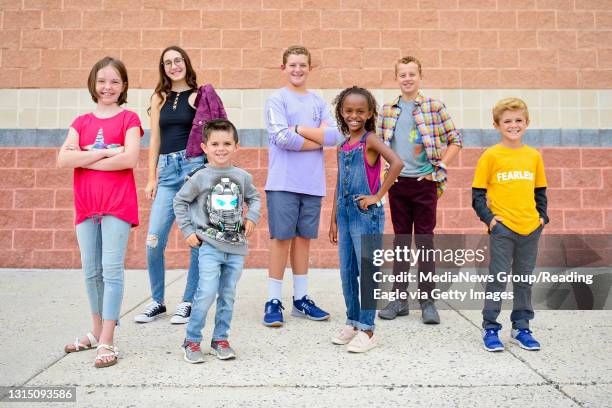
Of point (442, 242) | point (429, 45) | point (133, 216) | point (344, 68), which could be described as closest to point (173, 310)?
point (133, 216)

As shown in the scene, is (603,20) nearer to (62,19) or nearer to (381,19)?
(381,19)

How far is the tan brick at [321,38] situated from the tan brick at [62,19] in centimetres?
268

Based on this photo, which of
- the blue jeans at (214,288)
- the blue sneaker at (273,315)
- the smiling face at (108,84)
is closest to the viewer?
the blue jeans at (214,288)

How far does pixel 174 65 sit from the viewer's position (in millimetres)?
3900

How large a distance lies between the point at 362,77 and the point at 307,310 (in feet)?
10.6

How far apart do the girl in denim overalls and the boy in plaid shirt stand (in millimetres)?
755

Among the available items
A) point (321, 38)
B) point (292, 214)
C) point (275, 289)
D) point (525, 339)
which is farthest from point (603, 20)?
point (275, 289)

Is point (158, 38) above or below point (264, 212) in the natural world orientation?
above

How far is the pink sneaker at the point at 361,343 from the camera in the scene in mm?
3131

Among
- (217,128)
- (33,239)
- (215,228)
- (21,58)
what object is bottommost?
(33,239)

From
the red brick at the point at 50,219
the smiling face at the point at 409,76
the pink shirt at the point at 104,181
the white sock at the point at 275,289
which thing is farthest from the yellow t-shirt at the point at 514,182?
the red brick at the point at 50,219

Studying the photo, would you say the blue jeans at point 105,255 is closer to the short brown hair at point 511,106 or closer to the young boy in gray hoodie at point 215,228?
the young boy in gray hoodie at point 215,228

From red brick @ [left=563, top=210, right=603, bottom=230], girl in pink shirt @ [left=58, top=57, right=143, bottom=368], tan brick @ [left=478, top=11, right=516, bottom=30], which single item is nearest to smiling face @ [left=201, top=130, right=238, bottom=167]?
girl in pink shirt @ [left=58, top=57, right=143, bottom=368]

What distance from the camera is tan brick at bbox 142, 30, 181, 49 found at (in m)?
6.16
